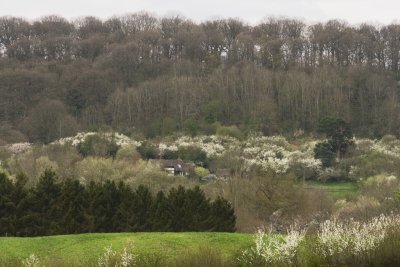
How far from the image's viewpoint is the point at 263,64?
250 ft

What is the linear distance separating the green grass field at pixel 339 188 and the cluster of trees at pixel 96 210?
60.5ft

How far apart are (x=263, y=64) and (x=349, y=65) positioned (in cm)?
1050

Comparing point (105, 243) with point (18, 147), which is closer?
point (105, 243)

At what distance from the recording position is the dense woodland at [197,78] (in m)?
62.3

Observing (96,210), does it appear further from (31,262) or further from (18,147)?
(18,147)

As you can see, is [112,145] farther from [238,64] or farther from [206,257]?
[206,257]

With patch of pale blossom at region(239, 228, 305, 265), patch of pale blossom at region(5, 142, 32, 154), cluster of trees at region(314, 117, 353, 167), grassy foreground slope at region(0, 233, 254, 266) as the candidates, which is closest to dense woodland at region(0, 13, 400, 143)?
patch of pale blossom at region(5, 142, 32, 154)

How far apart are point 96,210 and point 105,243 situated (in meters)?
6.24

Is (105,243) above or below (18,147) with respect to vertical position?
above

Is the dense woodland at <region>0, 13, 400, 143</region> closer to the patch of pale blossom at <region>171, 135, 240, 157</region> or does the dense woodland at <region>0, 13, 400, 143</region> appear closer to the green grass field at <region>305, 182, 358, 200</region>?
the patch of pale blossom at <region>171, 135, 240, 157</region>

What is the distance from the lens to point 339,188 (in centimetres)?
4606

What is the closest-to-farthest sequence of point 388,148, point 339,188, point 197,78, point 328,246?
point 328,246, point 339,188, point 388,148, point 197,78

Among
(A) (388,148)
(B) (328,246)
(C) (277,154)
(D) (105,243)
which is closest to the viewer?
(B) (328,246)

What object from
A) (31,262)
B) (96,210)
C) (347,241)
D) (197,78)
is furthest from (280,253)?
(197,78)
